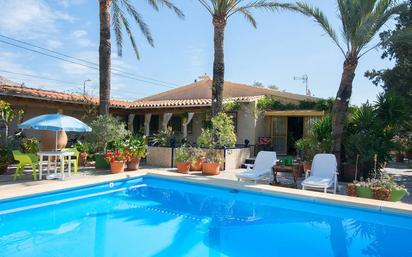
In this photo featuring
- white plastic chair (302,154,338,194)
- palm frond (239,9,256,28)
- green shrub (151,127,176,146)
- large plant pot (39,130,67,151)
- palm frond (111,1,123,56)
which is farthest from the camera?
palm frond (111,1,123,56)

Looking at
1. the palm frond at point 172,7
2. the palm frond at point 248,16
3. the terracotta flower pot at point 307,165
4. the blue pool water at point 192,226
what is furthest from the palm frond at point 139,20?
the terracotta flower pot at point 307,165

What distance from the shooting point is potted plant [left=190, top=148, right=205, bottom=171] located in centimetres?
1406

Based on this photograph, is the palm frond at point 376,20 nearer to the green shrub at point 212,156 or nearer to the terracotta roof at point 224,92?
the green shrub at point 212,156

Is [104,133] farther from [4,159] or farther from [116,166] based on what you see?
[4,159]

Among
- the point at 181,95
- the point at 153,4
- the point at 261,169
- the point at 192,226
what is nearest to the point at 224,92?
the point at 181,95

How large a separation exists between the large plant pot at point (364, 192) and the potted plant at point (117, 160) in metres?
8.74

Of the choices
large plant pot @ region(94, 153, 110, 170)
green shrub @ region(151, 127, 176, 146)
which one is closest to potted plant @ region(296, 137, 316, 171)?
green shrub @ region(151, 127, 176, 146)

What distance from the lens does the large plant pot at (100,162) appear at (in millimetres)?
14242

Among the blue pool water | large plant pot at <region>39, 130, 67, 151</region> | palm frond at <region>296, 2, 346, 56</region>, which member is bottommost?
the blue pool water

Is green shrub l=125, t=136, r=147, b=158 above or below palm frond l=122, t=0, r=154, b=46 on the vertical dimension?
below

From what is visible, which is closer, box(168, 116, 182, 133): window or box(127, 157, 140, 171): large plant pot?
box(127, 157, 140, 171): large plant pot

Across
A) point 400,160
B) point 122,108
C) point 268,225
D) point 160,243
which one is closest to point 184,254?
point 160,243

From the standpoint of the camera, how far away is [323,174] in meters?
10.9

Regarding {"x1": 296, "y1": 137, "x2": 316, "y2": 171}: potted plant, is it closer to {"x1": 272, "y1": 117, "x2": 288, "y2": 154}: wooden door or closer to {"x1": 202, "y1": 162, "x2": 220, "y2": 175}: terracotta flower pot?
{"x1": 202, "y1": 162, "x2": 220, "y2": 175}: terracotta flower pot
